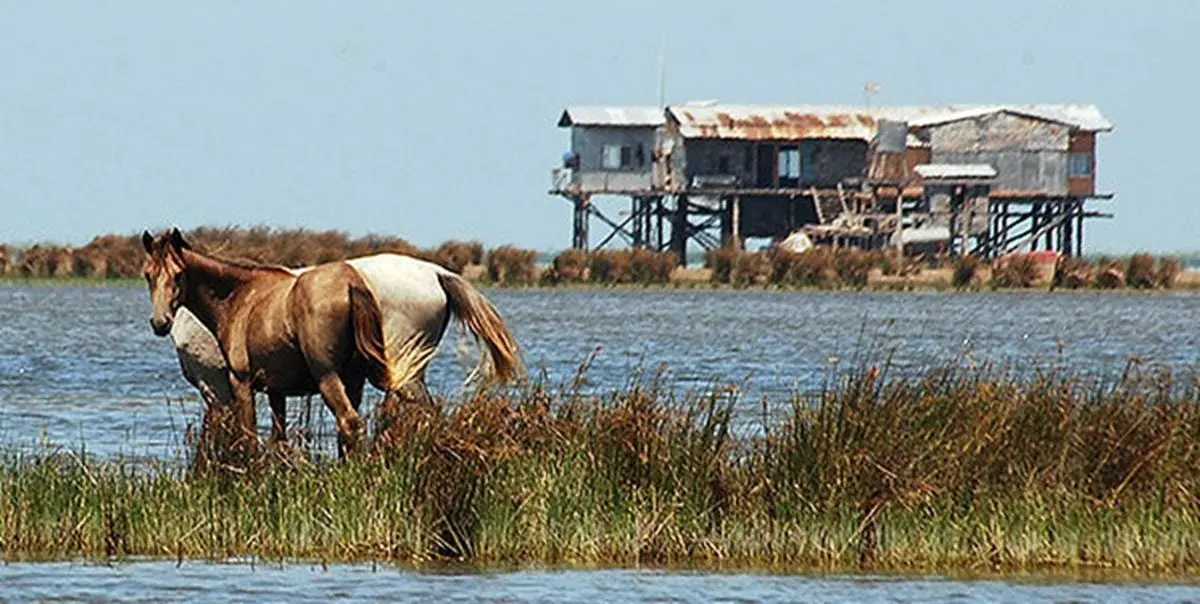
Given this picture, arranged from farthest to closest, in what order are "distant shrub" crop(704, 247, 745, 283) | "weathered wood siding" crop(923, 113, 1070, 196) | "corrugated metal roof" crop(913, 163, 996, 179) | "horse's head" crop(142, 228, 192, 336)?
"weathered wood siding" crop(923, 113, 1070, 196) < "corrugated metal roof" crop(913, 163, 996, 179) < "distant shrub" crop(704, 247, 745, 283) < "horse's head" crop(142, 228, 192, 336)

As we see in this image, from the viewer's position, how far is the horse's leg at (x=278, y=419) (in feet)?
55.5

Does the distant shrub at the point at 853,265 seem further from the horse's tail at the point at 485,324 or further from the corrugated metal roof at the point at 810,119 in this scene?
the horse's tail at the point at 485,324

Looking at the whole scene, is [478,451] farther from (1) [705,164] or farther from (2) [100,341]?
(1) [705,164]

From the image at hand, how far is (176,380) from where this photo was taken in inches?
1417

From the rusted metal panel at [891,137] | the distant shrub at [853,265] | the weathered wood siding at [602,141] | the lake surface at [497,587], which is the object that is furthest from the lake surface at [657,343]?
the rusted metal panel at [891,137]

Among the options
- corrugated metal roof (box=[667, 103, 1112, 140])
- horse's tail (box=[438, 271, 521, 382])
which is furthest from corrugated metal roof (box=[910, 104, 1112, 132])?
horse's tail (box=[438, 271, 521, 382])

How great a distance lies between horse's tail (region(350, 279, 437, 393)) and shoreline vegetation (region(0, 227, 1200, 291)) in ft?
209

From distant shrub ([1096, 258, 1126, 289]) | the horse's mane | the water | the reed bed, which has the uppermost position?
the horse's mane

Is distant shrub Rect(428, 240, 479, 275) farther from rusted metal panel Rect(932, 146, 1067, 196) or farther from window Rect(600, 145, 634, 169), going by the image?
rusted metal panel Rect(932, 146, 1067, 196)

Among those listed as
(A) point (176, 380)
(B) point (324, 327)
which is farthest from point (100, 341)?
(B) point (324, 327)

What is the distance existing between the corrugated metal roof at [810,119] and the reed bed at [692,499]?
79857 millimetres

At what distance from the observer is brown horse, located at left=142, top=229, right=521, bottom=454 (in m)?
17.4

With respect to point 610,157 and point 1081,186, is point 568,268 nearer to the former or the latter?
point 610,157

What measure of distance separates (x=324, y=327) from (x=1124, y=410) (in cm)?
525
